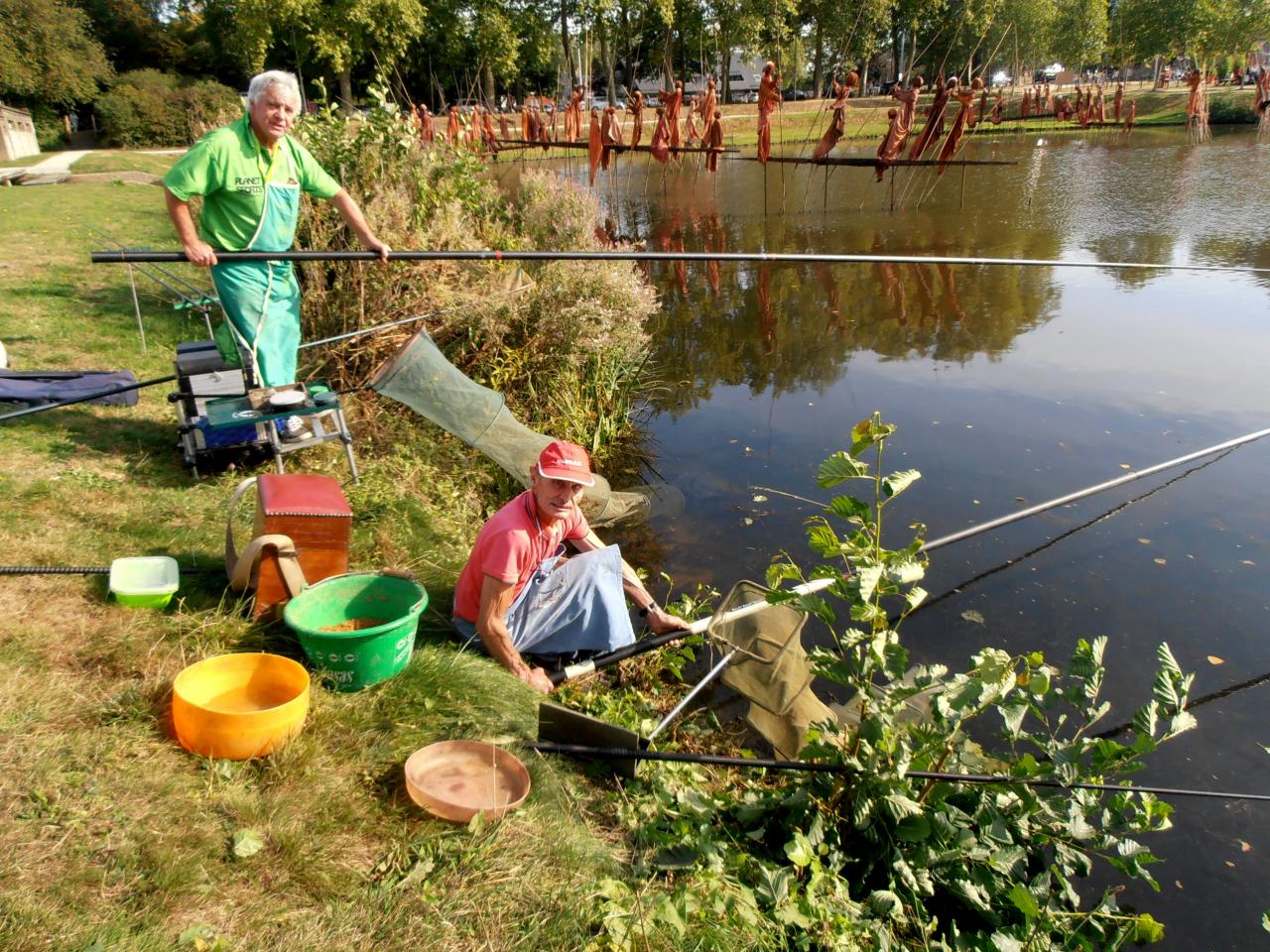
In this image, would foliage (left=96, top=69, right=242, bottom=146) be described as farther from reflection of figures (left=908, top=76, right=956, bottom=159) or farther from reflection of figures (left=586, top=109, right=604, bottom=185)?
reflection of figures (left=908, top=76, right=956, bottom=159)

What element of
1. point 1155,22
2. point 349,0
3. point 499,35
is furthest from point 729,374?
point 1155,22

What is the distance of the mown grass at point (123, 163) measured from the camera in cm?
2150

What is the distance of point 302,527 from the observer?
3.43 meters

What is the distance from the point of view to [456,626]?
368cm

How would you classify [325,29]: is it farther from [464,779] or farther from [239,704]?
[464,779]

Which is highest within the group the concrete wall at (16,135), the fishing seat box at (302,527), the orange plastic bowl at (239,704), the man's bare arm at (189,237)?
the concrete wall at (16,135)

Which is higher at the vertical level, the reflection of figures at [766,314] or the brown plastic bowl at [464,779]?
the reflection of figures at [766,314]

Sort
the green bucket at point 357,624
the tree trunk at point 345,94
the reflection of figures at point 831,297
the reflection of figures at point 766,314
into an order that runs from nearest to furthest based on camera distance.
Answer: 1. the green bucket at point 357,624
2. the tree trunk at point 345,94
3. the reflection of figures at point 766,314
4. the reflection of figures at point 831,297

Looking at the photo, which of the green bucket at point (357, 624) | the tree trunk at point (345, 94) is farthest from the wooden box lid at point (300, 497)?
the tree trunk at point (345, 94)

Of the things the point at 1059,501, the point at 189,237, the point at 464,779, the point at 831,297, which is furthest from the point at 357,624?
the point at 831,297

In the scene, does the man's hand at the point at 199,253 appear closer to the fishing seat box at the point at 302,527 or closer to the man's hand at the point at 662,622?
the fishing seat box at the point at 302,527

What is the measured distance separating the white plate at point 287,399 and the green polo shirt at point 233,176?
0.88 meters

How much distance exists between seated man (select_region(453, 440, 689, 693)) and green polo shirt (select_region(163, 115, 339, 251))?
2.30 m

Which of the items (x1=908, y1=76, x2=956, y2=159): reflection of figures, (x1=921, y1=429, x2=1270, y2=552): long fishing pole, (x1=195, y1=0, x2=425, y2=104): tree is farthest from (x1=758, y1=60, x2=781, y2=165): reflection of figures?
(x1=195, y1=0, x2=425, y2=104): tree
